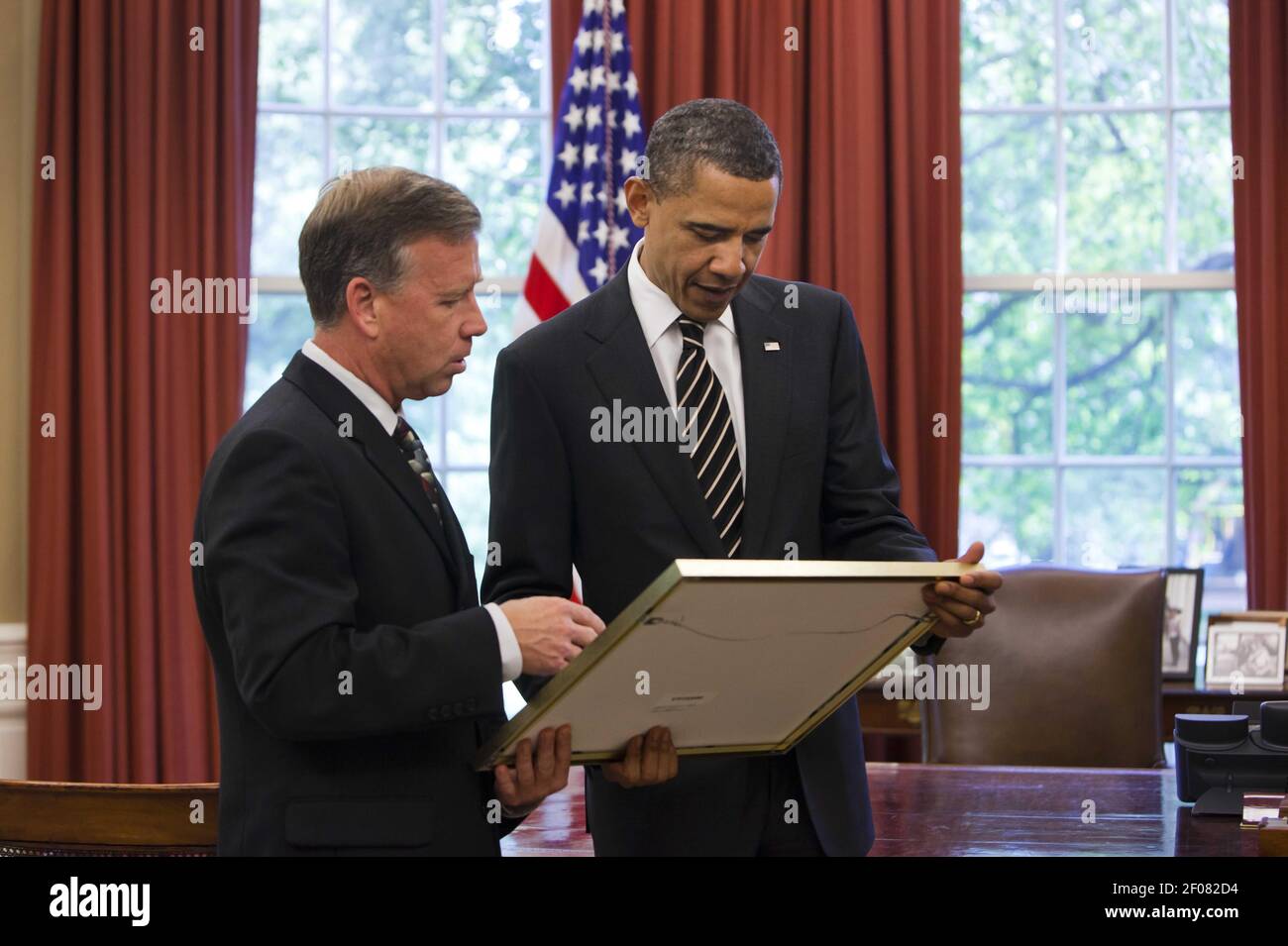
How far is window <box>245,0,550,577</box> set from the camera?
509 cm

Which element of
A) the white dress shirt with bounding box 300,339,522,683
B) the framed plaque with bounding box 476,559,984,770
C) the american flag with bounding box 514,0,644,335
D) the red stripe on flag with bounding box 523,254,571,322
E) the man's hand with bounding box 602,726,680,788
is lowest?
the man's hand with bounding box 602,726,680,788

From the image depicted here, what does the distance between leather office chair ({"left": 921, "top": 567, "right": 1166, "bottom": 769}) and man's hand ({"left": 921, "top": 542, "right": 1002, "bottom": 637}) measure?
1.65 metres

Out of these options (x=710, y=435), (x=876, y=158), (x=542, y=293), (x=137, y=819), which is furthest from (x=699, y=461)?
(x=876, y=158)

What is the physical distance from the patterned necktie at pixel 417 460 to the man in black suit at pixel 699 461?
0.23 metres

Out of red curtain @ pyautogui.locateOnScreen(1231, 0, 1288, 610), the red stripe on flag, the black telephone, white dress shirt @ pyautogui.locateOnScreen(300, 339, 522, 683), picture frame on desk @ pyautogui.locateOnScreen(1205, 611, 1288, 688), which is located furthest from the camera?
red curtain @ pyautogui.locateOnScreen(1231, 0, 1288, 610)

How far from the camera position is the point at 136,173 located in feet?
15.5

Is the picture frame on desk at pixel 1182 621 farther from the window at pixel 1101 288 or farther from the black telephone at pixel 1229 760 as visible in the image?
the black telephone at pixel 1229 760

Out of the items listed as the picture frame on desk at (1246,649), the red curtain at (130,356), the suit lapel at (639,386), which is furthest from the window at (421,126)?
the suit lapel at (639,386)

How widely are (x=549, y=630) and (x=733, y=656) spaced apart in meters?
0.20

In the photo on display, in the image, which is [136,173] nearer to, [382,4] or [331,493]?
[382,4]

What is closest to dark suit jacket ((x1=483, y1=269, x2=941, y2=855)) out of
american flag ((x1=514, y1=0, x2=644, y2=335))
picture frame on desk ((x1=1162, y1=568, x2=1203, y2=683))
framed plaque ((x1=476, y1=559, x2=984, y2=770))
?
framed plaque ((x1=476, y1=559, x2=984, y2=770))

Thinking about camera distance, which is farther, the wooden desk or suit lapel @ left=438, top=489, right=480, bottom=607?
the wooden desk

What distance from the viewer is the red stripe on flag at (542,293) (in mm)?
4500

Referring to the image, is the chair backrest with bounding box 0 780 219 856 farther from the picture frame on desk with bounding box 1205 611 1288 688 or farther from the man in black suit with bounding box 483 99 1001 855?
the picture frame on desk with bounding box 1205 611 1288 688
